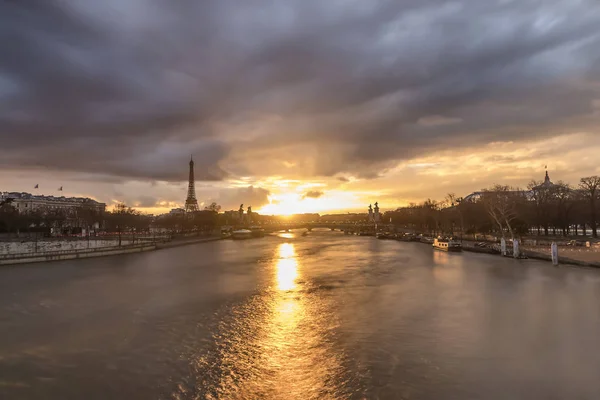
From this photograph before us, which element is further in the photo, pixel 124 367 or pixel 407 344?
pixel 407 344

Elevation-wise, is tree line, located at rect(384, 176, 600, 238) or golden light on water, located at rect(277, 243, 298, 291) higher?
tree line, located at rect(384, 176, 600, 238)

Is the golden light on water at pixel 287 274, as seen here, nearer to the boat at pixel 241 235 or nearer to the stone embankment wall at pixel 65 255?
the stone embankment wall at pixel 65 255

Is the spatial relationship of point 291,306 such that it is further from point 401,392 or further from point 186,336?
point 401,392

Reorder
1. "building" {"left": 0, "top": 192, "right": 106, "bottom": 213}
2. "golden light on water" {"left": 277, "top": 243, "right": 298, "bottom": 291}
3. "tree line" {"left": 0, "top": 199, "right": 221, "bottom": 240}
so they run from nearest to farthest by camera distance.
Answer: "golden light on water" {"left": 277, "top": 243, "right": 298, "bottom": 291}
"tree line" {"left": 0, "top": 199, "right": 221, "bottom": 240}
"building" {"left": 0, "top": 192, "right": 106, "bottom": 213}

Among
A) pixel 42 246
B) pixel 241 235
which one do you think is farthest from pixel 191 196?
pixel 42 246

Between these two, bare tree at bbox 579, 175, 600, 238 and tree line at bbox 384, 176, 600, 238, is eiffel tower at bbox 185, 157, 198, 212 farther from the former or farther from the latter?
bare tree at bbox 579, 175, 600, 238

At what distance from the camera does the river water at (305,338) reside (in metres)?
12.3

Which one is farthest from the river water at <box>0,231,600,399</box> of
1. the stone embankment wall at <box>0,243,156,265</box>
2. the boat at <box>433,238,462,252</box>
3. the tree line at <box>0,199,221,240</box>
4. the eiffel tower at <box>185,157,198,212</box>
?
the eiffel tower at <box>185,157,198,212</box>

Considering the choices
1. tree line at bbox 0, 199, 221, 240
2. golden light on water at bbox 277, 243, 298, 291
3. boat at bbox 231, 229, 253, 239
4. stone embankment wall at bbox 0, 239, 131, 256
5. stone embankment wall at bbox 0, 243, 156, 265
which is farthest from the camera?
boat at bbox 231, 229, 253, 239

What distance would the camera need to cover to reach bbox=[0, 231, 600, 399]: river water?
40.3 ft

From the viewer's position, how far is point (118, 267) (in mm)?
43906

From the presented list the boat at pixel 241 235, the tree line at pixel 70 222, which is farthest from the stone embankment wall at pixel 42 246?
the boat at pixel 241 235

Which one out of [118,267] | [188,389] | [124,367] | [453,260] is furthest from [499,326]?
[118,267]

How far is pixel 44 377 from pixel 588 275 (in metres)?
35.4
